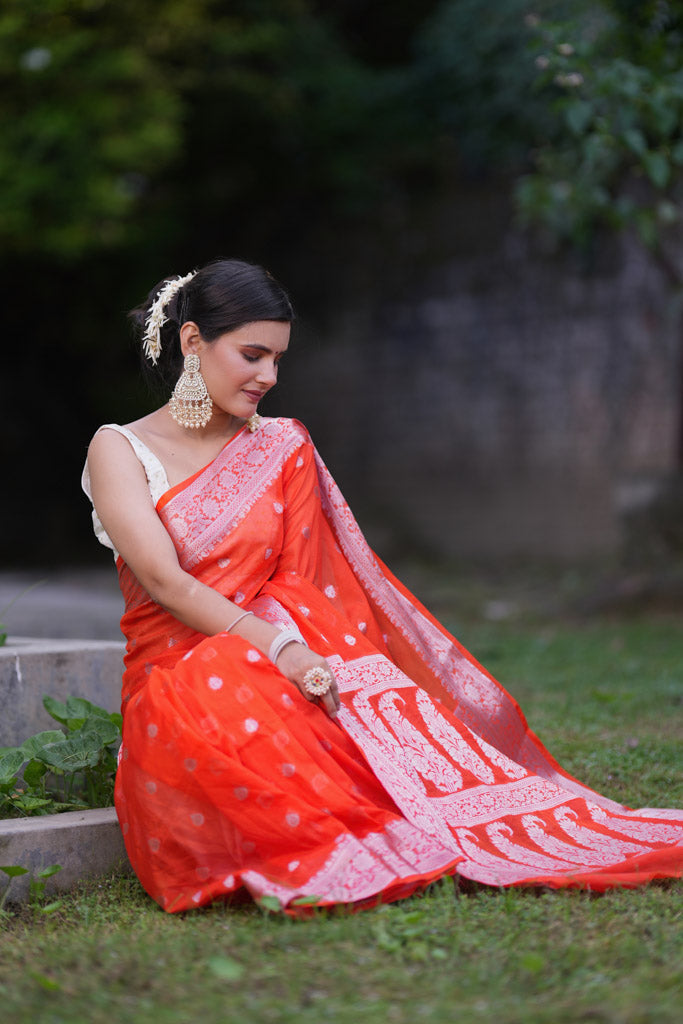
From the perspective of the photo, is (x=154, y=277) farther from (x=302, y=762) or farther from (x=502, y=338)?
(x=302, y=762)

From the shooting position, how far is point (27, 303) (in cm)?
1207

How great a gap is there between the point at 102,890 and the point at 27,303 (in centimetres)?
1010

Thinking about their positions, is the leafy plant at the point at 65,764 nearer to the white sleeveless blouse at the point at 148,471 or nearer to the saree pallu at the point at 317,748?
the saree pallu at the point at 317,748

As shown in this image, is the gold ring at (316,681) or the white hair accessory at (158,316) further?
the white hair accessory at (158,316)

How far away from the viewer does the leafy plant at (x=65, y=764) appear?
2.99m

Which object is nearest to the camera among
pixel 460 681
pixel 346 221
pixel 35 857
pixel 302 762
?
pixel 302 762

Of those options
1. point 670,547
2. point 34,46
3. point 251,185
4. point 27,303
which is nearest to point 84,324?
point 27,303

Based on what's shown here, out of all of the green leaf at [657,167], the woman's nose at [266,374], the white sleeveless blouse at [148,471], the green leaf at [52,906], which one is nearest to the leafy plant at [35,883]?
the green leaf at [52,906]

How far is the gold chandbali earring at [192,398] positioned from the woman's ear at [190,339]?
2 cm

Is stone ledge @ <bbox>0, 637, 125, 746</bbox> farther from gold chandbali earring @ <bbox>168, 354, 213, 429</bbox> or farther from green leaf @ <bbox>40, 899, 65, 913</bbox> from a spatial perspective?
gold chandbali earring @ <bbox>168, 354, 213, 429</bbox>

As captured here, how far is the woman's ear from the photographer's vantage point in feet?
9.92

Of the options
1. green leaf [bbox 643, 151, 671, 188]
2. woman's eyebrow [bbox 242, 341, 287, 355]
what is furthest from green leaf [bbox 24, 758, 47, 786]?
green leaf [bbox 643, 151, 671, 188]

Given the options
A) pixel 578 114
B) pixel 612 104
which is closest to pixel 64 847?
pixel 578 114

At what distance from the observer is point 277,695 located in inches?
103
